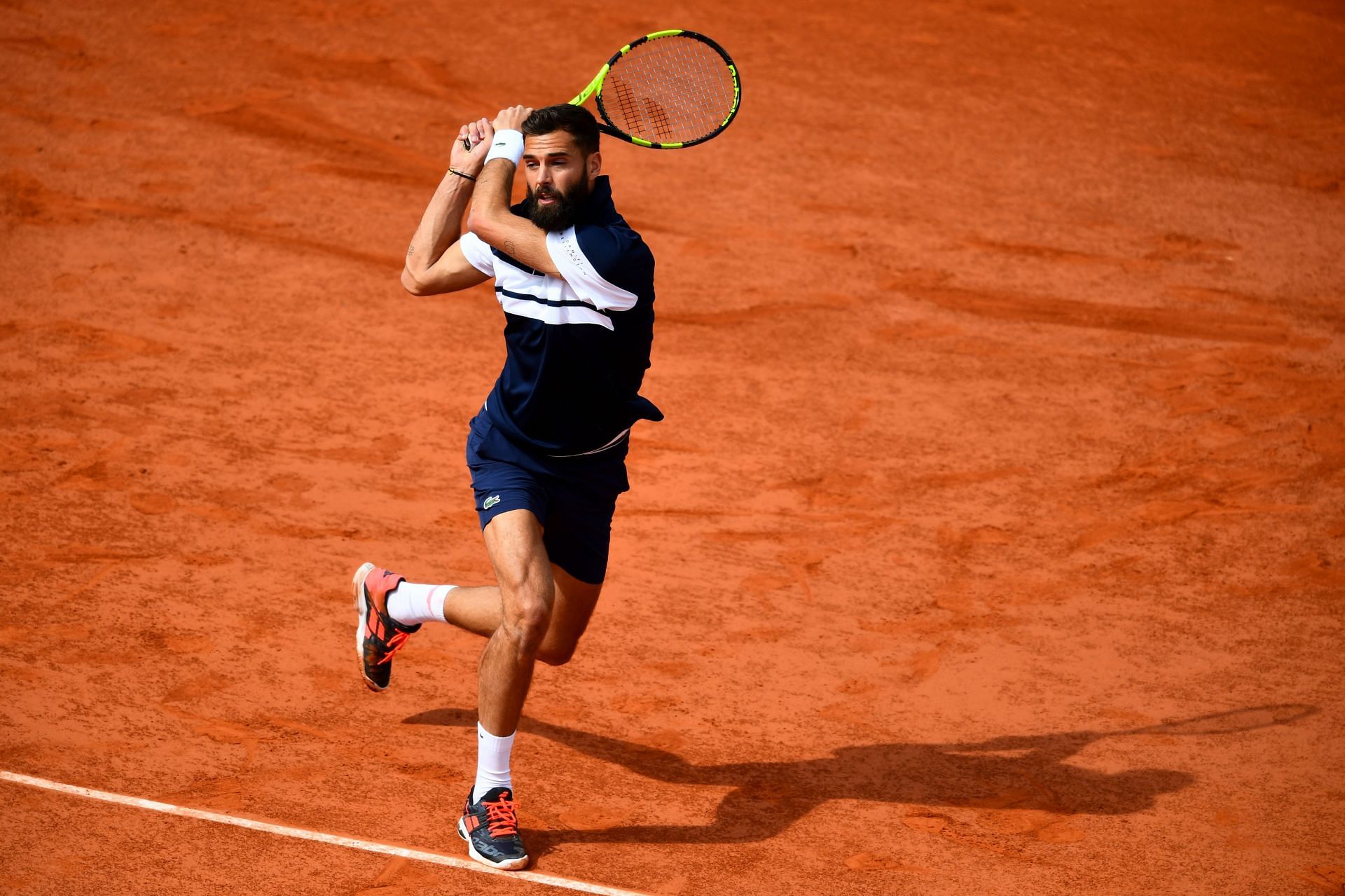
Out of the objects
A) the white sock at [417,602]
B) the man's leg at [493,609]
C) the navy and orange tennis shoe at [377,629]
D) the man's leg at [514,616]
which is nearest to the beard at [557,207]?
the man's leg at [514,616]

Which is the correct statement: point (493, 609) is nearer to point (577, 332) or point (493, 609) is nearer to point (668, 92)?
point (577, 332)

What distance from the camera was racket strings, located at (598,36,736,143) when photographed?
230 inches

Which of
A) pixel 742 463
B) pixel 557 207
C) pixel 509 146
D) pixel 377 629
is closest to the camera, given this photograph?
pixel 557 207

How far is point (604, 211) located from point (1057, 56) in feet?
34.8

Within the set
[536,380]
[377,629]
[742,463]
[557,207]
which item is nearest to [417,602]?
[377,629]

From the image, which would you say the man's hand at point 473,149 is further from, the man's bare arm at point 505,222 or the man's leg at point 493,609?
the man's leg at point 493,609

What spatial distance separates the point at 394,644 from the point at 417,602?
26 cm

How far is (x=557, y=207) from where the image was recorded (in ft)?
16.0

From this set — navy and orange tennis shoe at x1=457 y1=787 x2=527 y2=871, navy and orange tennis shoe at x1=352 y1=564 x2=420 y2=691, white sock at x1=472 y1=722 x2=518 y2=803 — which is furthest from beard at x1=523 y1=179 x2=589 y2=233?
navy and orange tennis shoe at x1=457 y1=787 x2=527 y2=871

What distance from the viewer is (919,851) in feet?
17.2

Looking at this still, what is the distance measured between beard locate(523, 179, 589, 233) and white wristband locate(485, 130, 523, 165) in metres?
0.17

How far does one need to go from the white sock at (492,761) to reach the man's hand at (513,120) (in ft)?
7.09

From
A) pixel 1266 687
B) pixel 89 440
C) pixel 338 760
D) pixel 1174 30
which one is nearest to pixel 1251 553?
pixel 1266 687

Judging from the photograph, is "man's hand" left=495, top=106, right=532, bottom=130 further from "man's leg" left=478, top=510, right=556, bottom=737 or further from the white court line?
the white court line
